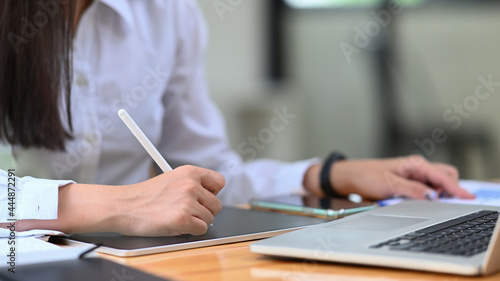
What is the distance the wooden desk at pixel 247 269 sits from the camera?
1.74ft

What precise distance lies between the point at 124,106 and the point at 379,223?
65 centimetres

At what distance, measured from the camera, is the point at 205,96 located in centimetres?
142

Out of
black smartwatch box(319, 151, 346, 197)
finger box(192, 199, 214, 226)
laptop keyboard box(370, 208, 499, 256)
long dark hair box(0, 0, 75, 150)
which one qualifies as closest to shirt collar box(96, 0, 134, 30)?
long dark hair box(0, 0, 75, 150)

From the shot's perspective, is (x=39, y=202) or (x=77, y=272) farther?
(x=39, y=202)

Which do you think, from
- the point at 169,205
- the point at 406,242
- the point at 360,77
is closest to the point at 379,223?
the point at 406,242

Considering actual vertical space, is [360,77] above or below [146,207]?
above

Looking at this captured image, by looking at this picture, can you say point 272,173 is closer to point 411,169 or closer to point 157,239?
point 411,169

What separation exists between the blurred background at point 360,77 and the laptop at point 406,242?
107 inches

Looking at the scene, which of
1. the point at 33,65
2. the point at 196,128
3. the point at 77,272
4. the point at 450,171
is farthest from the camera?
the point at 196,128

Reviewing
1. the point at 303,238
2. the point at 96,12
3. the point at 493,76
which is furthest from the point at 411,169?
the point at 493,76

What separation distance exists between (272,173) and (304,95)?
2.55 meters

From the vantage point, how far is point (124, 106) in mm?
1194

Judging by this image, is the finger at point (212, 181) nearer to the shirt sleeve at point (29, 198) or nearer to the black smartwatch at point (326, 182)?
the shirt sleeve at point (29, 198)

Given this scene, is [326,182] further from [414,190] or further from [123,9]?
[123,9]
